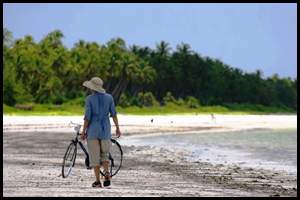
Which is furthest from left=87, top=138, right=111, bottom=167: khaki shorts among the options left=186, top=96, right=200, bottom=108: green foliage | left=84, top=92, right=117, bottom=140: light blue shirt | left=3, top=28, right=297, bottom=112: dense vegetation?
left=186, top=96, right=200, bottom=108: green foliage

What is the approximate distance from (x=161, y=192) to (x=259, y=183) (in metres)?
2.30

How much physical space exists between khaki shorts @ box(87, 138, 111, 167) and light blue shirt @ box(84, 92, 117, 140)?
12 centimetres

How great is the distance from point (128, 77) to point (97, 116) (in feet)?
297

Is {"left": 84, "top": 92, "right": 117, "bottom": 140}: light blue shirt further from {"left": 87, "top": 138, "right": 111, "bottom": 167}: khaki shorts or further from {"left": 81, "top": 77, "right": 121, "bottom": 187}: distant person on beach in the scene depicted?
{"left": 87, "top": 138, "right": 111, "bottom": 167}: khaki shorts

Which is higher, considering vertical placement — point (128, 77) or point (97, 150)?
point (128, 77)

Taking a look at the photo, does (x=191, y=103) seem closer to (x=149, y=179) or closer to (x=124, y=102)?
(x=124, y=102)

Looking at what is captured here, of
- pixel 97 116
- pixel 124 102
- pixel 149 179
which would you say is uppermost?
pixel 124 102

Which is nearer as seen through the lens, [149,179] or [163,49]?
[149,179]

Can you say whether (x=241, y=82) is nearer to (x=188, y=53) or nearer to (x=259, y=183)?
(x=188, y=53)

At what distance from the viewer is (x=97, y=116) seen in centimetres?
852

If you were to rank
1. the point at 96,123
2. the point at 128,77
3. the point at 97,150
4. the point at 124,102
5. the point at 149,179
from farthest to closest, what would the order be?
the point at 128,77 < the point at 124,102 < the point at 149,179 < the point at 97,150 < the point at 96,123

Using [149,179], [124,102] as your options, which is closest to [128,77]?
[124,102]

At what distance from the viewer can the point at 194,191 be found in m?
8.28

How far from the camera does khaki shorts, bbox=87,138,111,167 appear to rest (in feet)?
28.1
